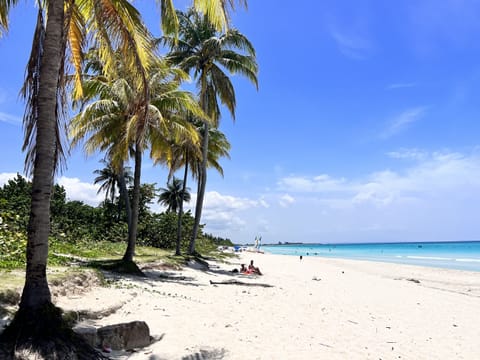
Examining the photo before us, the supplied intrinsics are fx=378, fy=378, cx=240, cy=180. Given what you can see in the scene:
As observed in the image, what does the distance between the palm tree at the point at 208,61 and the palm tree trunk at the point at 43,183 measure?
15.0 metres

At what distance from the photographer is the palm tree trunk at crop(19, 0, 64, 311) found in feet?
14.8

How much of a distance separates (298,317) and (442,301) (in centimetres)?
690

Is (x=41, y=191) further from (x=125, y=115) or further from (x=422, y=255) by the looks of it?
(x=422, y=255)

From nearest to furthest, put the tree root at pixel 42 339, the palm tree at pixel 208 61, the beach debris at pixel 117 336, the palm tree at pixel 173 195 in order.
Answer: the tree root at pixel 42 339 → the beach debris at pixel 117 336 → the palm tree at pixel 208 61 → the palm tree at pixel 173 195

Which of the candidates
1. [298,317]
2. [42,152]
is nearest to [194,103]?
[298,317]

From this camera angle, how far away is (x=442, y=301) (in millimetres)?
12484

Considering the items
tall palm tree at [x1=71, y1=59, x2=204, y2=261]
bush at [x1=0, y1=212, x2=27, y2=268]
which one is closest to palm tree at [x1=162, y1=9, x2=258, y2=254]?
tall palm tree at [x1=71, y1=59, x2=204, y2=261]

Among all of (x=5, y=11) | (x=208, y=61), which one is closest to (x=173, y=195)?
(x=208, y=61)

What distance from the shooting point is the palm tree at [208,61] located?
65.0 ft

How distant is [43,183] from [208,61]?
16.8 meters

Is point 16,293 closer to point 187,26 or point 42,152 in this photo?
point 42,152

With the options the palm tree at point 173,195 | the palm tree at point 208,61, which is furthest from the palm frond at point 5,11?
the palm tree at point 173,195

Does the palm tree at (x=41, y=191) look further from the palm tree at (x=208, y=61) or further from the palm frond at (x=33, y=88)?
the palm tree at (x=208, y=61)

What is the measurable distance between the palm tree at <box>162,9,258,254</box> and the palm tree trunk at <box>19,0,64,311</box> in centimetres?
1496
